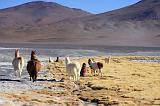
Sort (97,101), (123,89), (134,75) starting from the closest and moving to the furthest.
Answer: (97,101) < (123,89) < (134,75)

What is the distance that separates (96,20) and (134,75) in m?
173

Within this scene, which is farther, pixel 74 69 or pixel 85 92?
pixel 74 69

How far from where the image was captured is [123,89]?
1877cm

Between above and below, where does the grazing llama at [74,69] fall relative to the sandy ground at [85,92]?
above

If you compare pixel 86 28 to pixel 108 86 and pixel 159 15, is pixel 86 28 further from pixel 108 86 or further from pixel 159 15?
pixel 108 86

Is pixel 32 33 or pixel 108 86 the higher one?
pixel 32 33

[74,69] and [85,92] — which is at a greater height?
[74,69]

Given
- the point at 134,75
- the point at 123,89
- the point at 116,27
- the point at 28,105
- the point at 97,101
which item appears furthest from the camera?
the point at 116,27

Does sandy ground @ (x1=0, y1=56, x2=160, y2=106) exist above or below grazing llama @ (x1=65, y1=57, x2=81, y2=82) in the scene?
below

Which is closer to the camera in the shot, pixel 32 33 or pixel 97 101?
pixel 97 101

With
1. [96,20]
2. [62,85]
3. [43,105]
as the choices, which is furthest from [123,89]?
[96,20]

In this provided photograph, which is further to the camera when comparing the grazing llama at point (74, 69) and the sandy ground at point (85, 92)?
the grazing llama at point (74, 69)

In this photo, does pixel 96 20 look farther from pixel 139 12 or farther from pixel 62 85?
pixel 62 85

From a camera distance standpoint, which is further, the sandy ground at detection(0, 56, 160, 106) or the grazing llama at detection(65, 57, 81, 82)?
the grazing llama at detection(65, 57, 81, 82)
